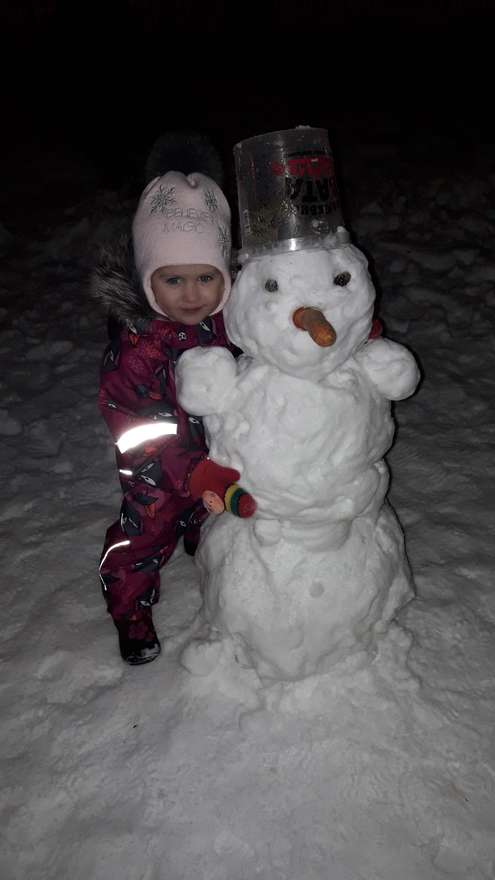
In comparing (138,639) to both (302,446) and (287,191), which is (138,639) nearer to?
(302,446)

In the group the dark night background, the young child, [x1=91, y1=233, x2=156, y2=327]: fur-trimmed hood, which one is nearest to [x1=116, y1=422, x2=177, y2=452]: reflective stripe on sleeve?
the young child

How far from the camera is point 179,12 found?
6.75 meters

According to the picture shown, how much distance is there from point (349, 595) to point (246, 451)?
0.41m

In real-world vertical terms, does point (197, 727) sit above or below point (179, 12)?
below

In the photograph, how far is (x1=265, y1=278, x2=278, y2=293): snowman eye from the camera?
110 cm

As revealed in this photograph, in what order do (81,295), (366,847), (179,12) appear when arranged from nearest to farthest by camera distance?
(366,847) → (81,295) → (179,12)

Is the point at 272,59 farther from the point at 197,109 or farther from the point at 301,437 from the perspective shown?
the point at 301,437

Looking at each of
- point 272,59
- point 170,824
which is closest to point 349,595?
point 170,824

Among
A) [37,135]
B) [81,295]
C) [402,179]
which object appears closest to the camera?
[81,295]

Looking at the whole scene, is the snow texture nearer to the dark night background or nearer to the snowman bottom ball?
the snowman bottom ball

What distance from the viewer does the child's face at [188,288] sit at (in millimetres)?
1411

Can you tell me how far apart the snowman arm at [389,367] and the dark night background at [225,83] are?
11.4ft

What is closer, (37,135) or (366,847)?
(366,847)

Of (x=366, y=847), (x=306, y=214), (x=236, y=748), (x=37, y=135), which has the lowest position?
(x=366, y=847)
